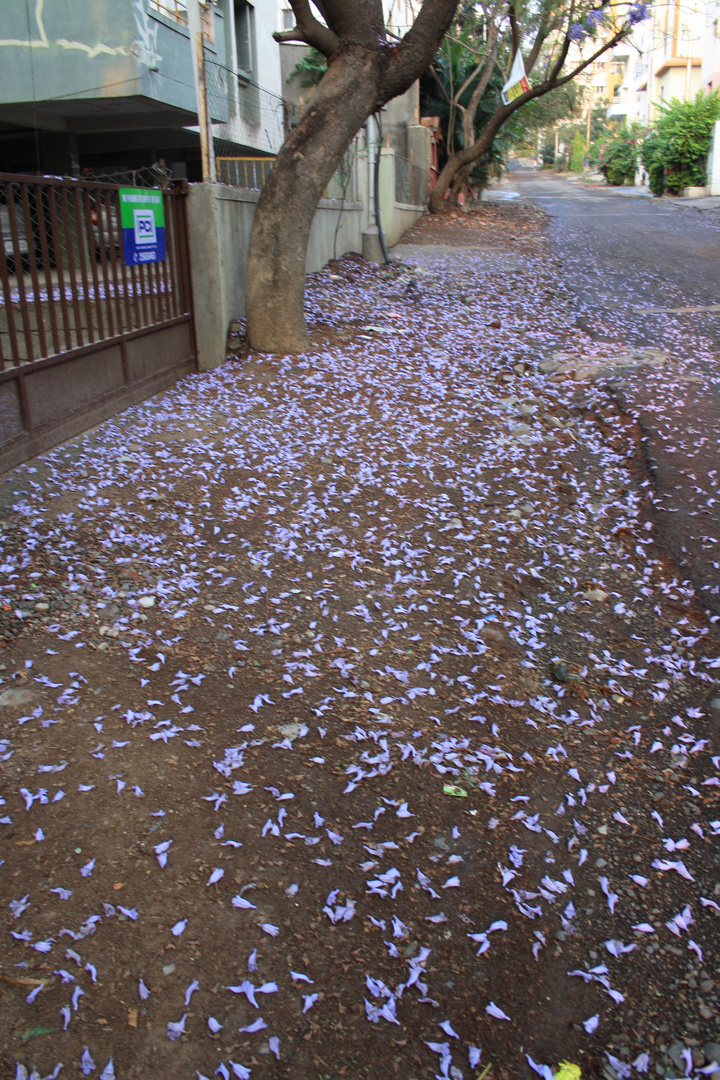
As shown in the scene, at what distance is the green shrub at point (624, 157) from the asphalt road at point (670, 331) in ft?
62.5

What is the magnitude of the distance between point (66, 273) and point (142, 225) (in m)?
1.09

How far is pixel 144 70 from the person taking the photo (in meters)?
12.7

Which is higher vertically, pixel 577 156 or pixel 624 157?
pixel 577 156

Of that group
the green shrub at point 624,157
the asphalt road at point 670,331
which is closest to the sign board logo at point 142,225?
the asphalt road at point 670,331

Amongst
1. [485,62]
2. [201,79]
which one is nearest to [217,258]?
[201,79]

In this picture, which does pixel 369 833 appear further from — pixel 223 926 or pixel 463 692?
pixel 463 692

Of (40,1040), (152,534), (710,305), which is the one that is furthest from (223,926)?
(710,305)

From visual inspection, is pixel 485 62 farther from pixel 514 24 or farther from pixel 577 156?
pixel 577 156

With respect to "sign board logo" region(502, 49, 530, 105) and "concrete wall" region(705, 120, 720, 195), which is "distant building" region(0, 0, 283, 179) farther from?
"concrete wall" region(705, 120, 720, 195)

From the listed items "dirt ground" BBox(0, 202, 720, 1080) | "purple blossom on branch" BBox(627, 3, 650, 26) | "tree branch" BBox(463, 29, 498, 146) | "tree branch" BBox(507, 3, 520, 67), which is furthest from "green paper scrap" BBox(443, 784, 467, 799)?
"tree branch" BBox(463, 29, 498, 146)

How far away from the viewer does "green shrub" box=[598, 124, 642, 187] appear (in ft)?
122

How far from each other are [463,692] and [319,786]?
0.81 meters

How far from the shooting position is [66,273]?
5.58 meters

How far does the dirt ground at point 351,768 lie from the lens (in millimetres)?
2043
